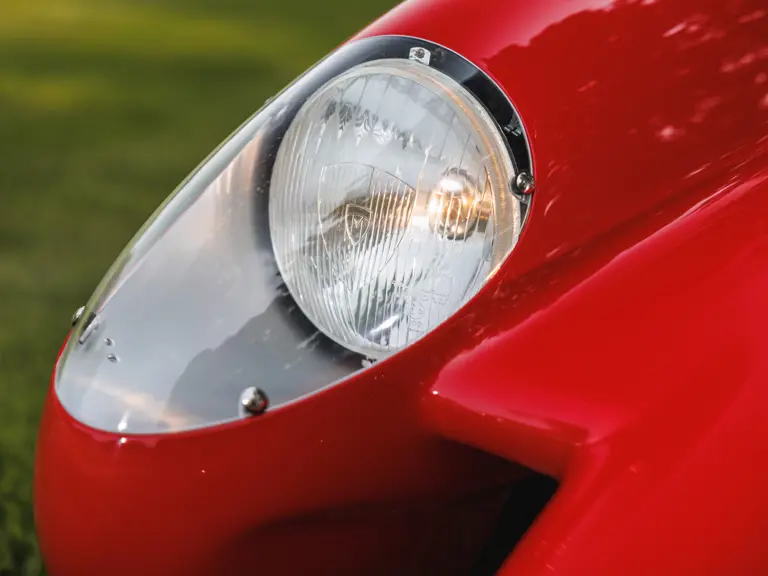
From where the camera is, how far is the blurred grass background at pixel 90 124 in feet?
9.34

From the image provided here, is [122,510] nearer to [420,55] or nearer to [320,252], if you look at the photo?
[320,252]

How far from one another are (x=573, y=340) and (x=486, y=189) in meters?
0.19

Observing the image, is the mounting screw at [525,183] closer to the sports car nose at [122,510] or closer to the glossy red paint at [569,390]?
the glossy red paint at [569,390]

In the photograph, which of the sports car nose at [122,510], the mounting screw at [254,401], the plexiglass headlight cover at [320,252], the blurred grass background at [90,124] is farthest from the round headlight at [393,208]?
the blurred grass background at [90,124]

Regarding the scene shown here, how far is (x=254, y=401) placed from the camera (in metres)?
1.08

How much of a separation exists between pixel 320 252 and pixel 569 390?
339mm

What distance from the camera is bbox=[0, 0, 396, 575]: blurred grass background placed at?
285 centimetres

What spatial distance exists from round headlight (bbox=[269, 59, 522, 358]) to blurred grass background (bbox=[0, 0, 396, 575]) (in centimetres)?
102

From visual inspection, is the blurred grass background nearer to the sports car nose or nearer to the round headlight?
the sports car nose

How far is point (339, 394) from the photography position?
108 centimetres

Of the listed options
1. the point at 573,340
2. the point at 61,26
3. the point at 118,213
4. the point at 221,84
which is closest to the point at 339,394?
the point at 573,340

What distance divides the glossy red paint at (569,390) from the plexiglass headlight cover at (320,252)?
0.03 m

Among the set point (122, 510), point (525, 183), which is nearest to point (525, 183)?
point (525, 183)

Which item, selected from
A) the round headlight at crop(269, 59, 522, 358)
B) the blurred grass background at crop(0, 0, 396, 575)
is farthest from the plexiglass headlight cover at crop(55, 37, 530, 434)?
the blurred grass background at crop(0, 0, 396, 575)
